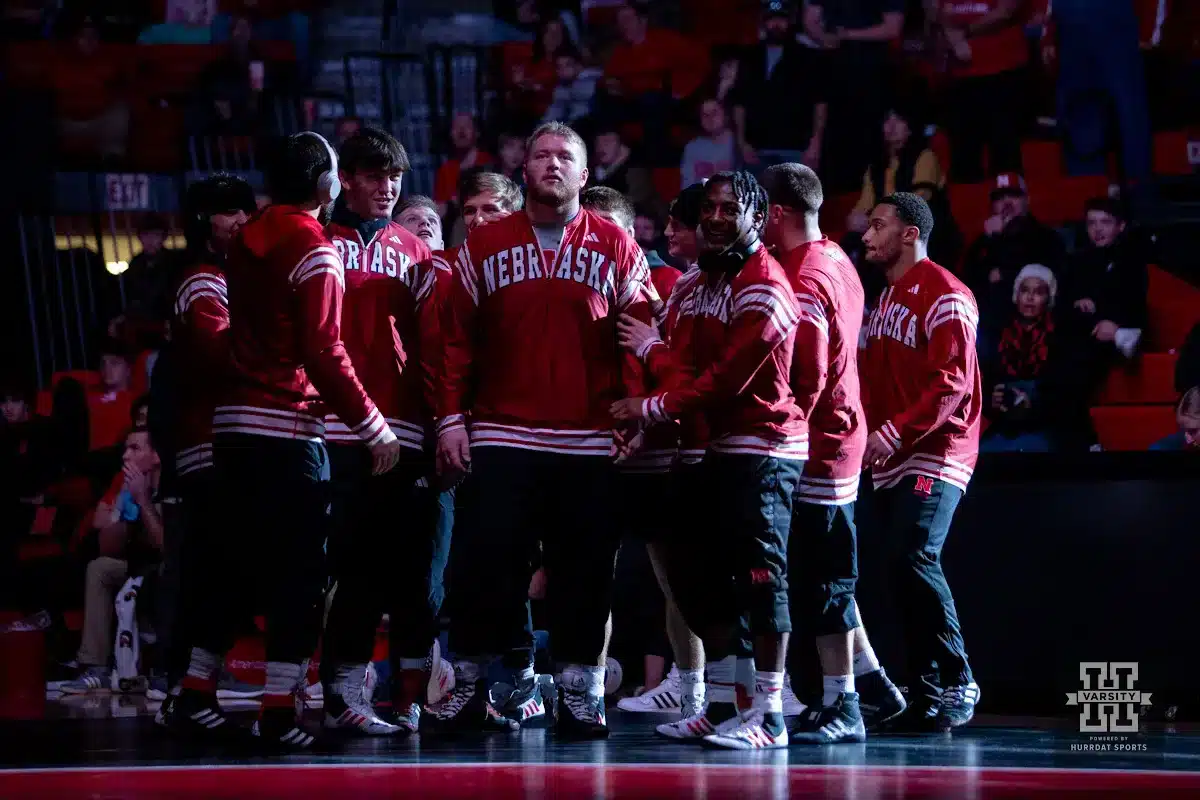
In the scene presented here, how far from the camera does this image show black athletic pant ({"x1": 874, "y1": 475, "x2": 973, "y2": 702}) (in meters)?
6.00

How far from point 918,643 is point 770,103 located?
5866 mm

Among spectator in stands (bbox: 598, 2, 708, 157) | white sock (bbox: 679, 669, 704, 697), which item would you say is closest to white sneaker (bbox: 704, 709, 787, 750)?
white sock (bbox: 679, 669, 704, 697)

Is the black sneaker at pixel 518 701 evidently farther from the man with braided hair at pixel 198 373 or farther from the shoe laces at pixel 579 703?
the man with braided hair at pixel 198 373

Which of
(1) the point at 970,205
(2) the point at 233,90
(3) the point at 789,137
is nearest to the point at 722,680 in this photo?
(1) the point at 970,205

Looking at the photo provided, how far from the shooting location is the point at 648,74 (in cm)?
1214

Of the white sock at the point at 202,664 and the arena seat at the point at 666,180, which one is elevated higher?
the arena seat at the point at 666,180

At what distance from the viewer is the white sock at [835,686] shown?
554cm

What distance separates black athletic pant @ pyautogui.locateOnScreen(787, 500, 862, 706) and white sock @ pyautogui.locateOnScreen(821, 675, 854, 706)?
10 centimetres

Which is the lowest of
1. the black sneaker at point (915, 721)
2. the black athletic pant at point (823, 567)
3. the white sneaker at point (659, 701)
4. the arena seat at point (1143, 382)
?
the white sneaker at point (659, 701)

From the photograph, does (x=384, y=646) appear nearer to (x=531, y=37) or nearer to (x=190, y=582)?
(x=190, y=582)

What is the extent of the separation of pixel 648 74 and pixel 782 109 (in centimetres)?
145

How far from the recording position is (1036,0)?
36.4ft

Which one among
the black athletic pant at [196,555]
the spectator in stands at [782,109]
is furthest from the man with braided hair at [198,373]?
the spectator in stands at [782,109]

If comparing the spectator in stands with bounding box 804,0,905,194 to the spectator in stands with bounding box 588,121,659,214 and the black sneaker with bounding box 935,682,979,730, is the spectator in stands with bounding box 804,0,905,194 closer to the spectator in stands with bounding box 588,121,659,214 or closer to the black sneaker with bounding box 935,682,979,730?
the spectator in stands with bounding box 588,121,659,214
